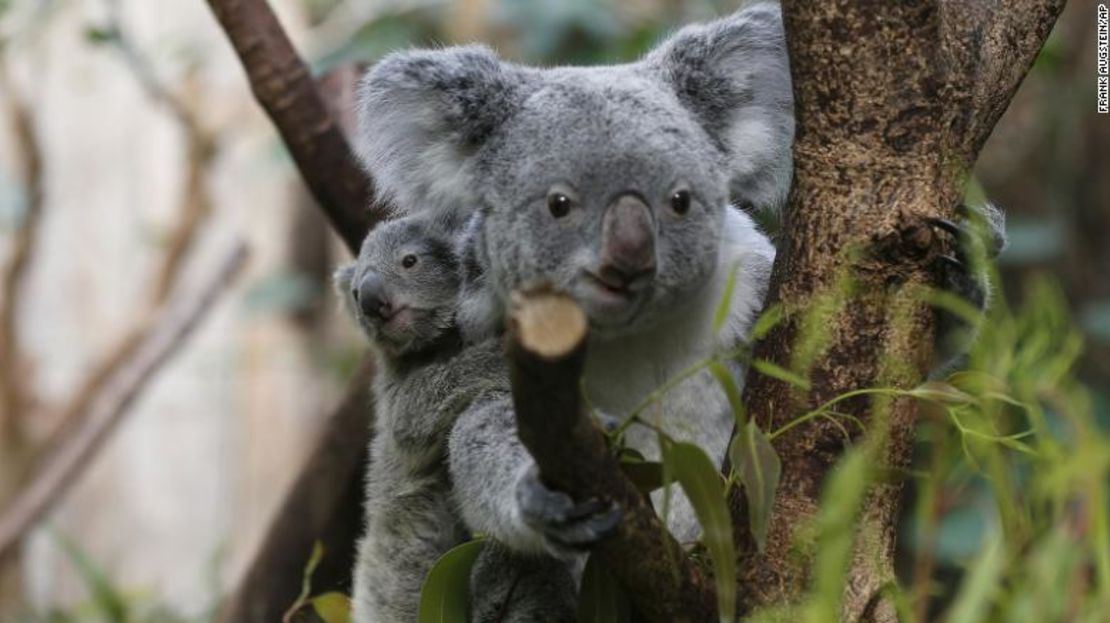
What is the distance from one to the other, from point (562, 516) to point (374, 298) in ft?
2.58

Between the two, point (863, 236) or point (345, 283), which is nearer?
point (863, 236)

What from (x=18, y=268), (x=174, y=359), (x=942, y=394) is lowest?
(x=174, y=359)

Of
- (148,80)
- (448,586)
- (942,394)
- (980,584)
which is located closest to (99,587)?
(148,80)

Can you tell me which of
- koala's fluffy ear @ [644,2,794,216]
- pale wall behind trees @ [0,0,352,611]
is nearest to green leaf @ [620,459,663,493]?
koala's fluffy ear @ [644,2,794,216]

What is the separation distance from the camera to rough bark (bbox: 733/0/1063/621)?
1700 mm

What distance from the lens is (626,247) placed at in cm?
169

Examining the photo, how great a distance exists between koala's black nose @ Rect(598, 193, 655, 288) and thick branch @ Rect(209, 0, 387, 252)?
3.47 feet

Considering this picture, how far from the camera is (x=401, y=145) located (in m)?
2.04

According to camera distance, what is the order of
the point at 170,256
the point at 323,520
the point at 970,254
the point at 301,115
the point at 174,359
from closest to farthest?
the point at 970,254 < the point at 301,115 < the point at 323,520 < the point at 170,256 < the point at 174,359

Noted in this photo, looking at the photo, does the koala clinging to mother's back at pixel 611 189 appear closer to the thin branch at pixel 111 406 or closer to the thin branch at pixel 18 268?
the thin branch at pixel 111 406

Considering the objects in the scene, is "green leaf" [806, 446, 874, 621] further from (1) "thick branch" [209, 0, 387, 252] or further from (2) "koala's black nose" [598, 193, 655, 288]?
(1) "thick branch" [209, 0, 387, 252]

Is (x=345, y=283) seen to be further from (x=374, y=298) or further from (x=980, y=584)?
(x=980, y=584)

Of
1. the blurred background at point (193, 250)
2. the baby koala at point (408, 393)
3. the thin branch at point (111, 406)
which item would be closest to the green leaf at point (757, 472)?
the baby koala at point (408, 393)

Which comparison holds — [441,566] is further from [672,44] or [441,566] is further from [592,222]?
[672,44]
